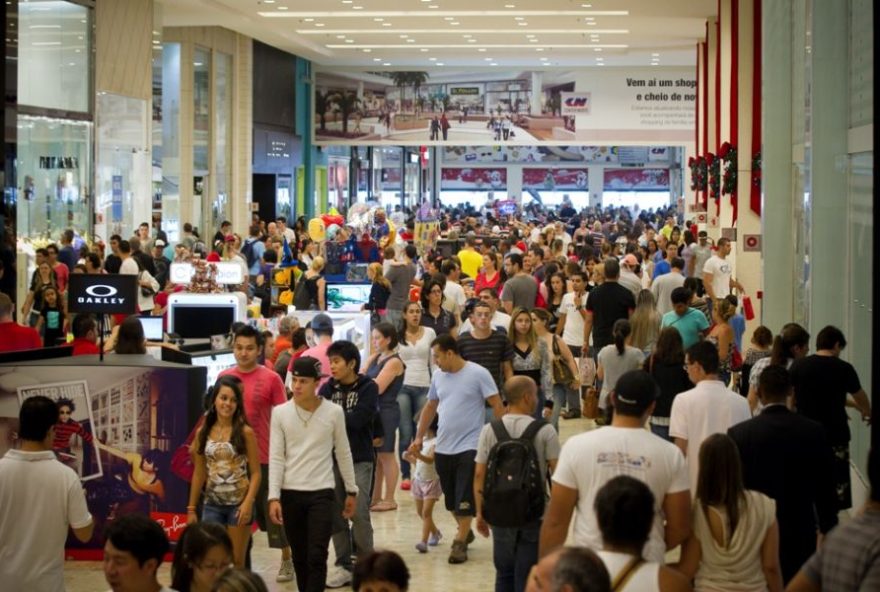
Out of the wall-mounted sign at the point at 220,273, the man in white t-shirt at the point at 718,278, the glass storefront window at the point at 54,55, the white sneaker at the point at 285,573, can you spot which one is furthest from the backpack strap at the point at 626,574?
the glass storefront window at the point at 54,55

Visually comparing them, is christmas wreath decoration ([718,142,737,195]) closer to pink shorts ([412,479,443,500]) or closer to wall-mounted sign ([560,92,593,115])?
pink shorts ([412,479,443,500])

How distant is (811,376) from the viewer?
8.29 m

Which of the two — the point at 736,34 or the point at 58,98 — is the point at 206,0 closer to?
the point at 58,98

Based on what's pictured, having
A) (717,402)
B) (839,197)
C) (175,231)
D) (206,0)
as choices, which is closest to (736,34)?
(206,0)

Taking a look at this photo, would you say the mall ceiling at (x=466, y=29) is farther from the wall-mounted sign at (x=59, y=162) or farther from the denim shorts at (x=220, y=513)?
the denim shorts at (x=220, y=513)

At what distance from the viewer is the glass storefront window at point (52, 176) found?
2134 centimetres

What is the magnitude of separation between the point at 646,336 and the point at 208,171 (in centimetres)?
2131

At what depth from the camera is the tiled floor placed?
890 cm

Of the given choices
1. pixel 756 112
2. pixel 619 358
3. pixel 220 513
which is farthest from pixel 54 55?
pixel 220 513

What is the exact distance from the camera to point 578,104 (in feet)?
128

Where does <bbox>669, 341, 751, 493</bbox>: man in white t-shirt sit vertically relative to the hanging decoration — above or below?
below

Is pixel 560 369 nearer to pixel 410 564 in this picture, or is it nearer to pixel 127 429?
pixel 410 564

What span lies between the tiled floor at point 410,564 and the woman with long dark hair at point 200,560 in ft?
11.4

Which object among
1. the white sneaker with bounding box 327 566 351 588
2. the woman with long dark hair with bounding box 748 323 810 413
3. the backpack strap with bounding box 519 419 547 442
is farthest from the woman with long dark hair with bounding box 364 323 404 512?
the backpack strap with bounding box 519 419 547 442
